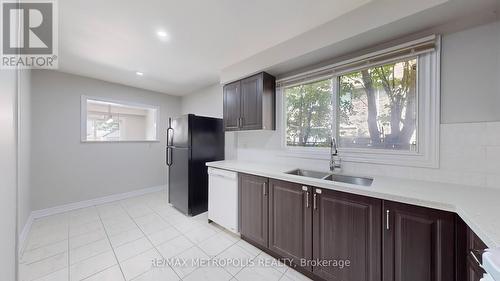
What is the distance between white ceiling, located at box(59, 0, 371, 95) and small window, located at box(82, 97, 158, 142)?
810mm

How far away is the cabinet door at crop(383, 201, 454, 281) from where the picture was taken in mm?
1064

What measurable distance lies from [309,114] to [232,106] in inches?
45.5

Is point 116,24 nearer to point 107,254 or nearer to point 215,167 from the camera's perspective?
point 215,167

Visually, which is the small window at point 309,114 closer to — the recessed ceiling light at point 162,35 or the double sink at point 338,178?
the double sink at point 338,178

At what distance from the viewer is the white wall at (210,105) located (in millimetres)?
3340

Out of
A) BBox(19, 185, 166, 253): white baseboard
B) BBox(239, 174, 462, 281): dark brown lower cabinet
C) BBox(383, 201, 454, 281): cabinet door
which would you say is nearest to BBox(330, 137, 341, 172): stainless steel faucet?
BBox(239, 174, 462, 281): dark brown lower cabinet

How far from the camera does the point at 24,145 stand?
94.6 inches

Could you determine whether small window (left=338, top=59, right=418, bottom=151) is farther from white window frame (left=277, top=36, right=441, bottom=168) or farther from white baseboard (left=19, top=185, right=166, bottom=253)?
white baseboard (left=19, top=185, right=166, bottom=253)

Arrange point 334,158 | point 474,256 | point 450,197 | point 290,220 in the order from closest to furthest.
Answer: point 474,256, point 450,197, point 290,220, point 334,158

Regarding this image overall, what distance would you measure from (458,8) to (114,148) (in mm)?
5035

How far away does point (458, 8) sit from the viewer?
1281 mm

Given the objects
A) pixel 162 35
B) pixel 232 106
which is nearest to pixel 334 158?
pixel 232 106

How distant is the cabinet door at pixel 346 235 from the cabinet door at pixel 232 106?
1619 mm

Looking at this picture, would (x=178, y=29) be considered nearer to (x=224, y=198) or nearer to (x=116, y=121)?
(x=224, y=198)
